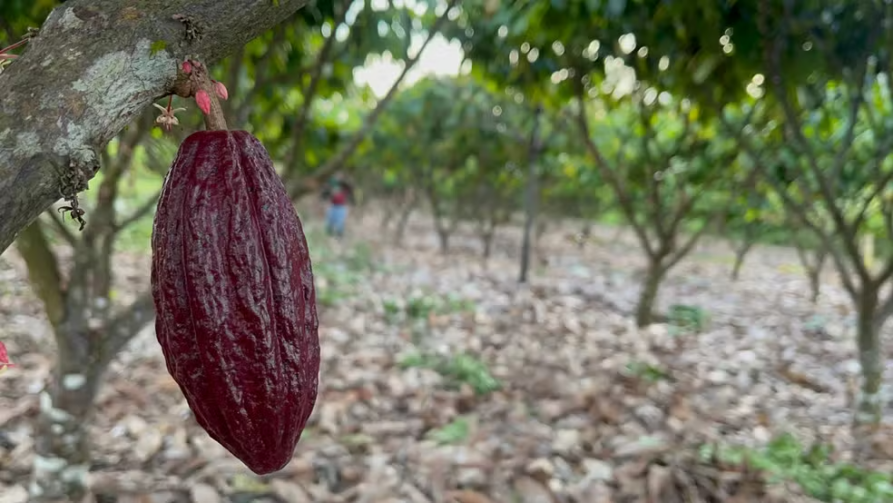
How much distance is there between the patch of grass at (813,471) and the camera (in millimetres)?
2188

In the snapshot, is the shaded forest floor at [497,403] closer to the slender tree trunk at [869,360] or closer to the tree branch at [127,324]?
the slender tree trunk at [869,360]

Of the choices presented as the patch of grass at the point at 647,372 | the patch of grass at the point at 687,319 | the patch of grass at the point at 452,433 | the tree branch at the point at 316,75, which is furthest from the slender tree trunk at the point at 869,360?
the tree branch at the point at 316,75

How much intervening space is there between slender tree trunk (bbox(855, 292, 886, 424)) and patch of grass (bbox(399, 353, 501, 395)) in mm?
1573

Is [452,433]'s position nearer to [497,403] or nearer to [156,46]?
[497,403]

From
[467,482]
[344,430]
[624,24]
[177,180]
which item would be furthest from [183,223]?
[624,24]

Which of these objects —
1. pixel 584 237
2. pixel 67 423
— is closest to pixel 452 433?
pixel 67 423

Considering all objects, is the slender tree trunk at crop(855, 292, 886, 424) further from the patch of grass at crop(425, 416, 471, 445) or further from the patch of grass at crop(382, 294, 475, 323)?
the patch of grass at crop(382, 294, 475, 323)

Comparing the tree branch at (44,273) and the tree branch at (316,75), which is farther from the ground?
the tree branch at (316,75)

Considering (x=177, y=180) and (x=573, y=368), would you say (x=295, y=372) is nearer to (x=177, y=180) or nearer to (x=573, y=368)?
(x=177, y=180)

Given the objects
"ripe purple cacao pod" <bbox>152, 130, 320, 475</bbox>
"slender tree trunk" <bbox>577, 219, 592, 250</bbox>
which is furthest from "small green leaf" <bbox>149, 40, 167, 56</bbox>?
"slender tree trunk" <bbox>577, 219, 592, 250</bbox>

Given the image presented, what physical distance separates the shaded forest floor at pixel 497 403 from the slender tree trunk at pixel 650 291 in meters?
0.09

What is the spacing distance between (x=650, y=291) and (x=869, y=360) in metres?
1.95

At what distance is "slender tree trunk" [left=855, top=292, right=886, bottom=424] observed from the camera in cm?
275

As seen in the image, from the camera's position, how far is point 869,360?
2785 mm
